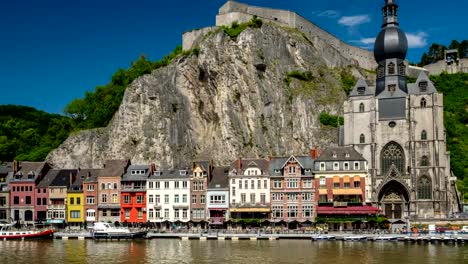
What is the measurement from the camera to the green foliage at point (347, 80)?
10362 cm

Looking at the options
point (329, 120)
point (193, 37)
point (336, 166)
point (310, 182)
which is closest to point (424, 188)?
point (336, 166)

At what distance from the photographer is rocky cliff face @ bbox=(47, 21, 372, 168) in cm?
8681

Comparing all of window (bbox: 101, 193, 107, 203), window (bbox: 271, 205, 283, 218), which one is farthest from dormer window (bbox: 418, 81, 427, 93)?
window (bbox: 101, 193, 107, 203)

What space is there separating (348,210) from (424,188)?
12914 mm

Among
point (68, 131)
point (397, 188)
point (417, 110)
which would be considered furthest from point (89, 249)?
point (68, 131)

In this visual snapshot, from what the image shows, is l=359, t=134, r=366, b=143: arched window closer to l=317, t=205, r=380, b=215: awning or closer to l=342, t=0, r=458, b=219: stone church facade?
l=342, t=0, r=458, b=219: stone church facade

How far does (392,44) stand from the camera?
269 feet

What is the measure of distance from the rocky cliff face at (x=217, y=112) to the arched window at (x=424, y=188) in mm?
17237

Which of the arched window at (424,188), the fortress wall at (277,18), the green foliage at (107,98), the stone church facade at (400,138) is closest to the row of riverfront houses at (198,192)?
the stone church facade at (400,138)

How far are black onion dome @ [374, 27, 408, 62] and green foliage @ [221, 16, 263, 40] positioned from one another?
77.7ft

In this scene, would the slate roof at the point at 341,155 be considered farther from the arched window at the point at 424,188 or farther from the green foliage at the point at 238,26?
the green foliage at the point at 238,26

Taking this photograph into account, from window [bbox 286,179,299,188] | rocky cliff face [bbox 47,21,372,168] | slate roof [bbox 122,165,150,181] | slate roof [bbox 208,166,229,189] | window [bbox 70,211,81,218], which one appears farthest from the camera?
rocky cliff face [bbox 47,21,372,168]

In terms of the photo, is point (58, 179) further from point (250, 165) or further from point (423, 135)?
point (423, 135)

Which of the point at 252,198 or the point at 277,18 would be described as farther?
the point at 277,18
